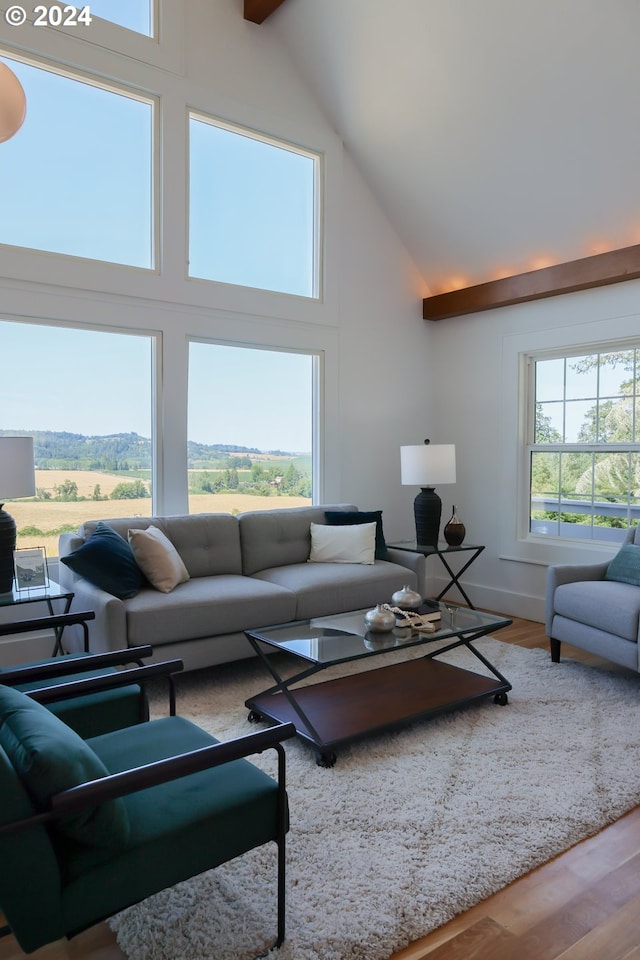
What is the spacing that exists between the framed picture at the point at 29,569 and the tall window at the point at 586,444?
3.68m

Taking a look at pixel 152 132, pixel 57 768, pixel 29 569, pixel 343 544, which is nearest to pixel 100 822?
pixel 57 768

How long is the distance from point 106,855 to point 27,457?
89.0 inches

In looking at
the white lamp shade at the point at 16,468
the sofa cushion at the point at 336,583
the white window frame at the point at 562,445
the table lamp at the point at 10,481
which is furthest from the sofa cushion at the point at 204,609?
the white window frame at the point at 562,445

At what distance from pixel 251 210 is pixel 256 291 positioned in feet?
2.05

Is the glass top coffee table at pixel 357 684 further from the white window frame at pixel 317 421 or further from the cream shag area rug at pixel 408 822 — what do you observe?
the white window frame at pixel 317 421

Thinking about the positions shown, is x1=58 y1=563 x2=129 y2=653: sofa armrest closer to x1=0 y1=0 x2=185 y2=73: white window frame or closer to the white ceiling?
x1=0 y1=0 x2=185 y2=73: white window frame

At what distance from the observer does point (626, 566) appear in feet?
13.2

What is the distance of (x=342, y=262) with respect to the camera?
5426 mm

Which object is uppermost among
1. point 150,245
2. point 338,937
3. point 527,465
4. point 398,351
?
point 150,245

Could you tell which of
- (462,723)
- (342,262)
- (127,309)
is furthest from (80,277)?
(462,723)

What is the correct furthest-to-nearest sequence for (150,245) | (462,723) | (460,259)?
1. (460,259)
2. (150,245)
3. (462,723)

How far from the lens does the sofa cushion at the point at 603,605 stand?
140 inches

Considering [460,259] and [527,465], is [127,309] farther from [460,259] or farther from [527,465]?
[527,465]

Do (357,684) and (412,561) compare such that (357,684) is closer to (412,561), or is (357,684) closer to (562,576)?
(412,561)
